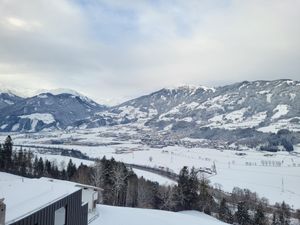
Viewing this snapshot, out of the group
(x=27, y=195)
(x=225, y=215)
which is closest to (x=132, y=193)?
(x=225, y=215)

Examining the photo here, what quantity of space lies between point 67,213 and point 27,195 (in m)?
2.70

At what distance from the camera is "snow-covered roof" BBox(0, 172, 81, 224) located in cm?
1617

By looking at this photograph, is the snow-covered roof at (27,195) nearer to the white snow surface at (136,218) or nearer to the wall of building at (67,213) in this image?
the wall of building at (67,213)

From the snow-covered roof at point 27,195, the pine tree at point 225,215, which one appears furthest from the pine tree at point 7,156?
the snow-covered roof at point 27,195

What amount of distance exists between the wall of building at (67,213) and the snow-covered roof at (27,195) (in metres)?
0.20

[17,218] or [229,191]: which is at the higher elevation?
[17,218]

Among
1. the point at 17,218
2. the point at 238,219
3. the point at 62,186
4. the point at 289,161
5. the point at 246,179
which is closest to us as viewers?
the point at 17,218

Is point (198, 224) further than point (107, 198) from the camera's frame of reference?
No

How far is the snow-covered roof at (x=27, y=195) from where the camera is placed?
16175 millimetres

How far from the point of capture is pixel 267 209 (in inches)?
2894

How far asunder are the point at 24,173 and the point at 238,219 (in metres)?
40.4

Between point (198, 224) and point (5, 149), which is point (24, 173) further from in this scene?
point (198, 224)

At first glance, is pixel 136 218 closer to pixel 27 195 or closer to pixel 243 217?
pixel 27 195

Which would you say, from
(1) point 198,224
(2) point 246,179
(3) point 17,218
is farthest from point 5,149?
(2) point 246,179
